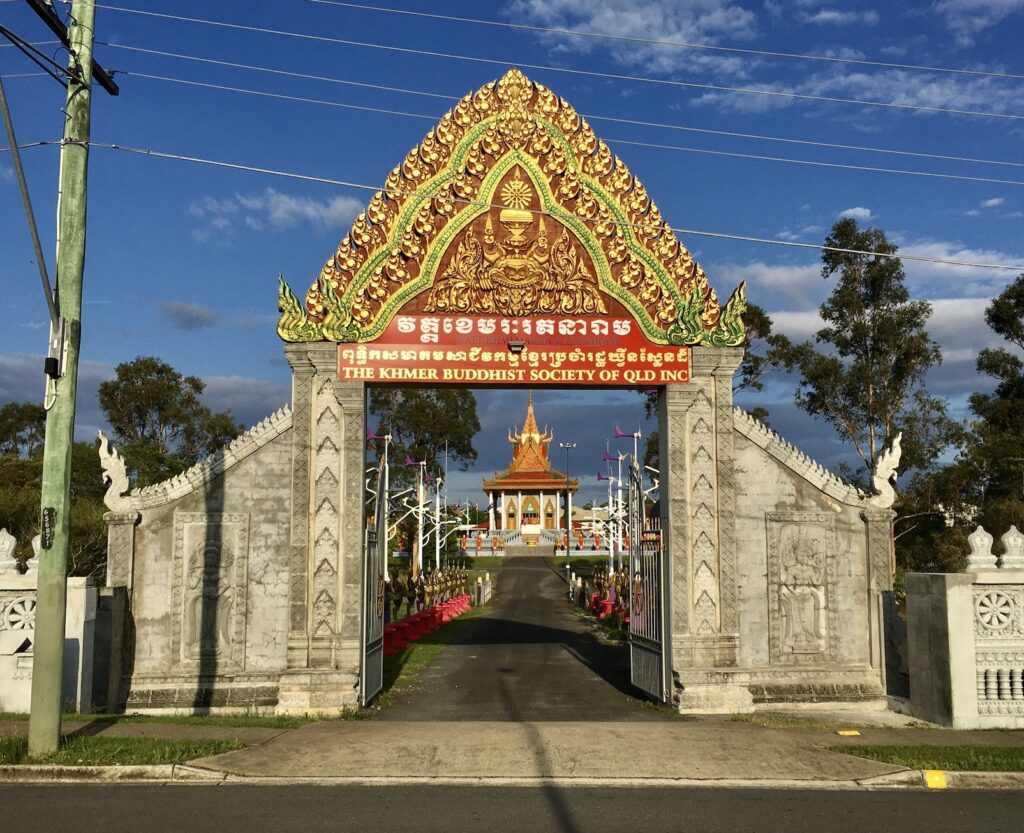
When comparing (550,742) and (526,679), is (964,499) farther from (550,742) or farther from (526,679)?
(550,742)

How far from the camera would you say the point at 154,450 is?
45.4m

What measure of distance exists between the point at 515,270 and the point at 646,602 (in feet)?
19.6

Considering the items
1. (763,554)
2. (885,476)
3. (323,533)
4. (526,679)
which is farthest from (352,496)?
(885,476)

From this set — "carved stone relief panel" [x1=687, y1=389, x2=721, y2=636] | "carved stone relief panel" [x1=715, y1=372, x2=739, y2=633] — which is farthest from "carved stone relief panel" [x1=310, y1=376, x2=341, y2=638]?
"carved stone relief panel" [x1=715, y1=372, x2=739, y2=633]

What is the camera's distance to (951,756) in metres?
10.1

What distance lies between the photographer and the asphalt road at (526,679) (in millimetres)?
14000

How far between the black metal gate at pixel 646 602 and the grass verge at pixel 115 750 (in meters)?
6.77

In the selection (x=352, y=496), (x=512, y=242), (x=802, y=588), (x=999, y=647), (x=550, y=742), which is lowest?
(x=550, y=742)

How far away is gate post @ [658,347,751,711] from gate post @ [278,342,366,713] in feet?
16.1

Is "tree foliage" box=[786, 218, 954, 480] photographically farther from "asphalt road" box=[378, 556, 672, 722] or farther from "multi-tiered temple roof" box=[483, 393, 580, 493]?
"multi-tiered temple roof" box=[483, 393, 580, 493]

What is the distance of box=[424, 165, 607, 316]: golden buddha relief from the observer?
1436 centimetres

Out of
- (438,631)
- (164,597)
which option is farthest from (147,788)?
(438,631)

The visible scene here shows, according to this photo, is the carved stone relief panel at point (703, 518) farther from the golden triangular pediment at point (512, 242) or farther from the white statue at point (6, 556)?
the white statue at point (6, 556)

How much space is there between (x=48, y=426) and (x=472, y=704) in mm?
8042
